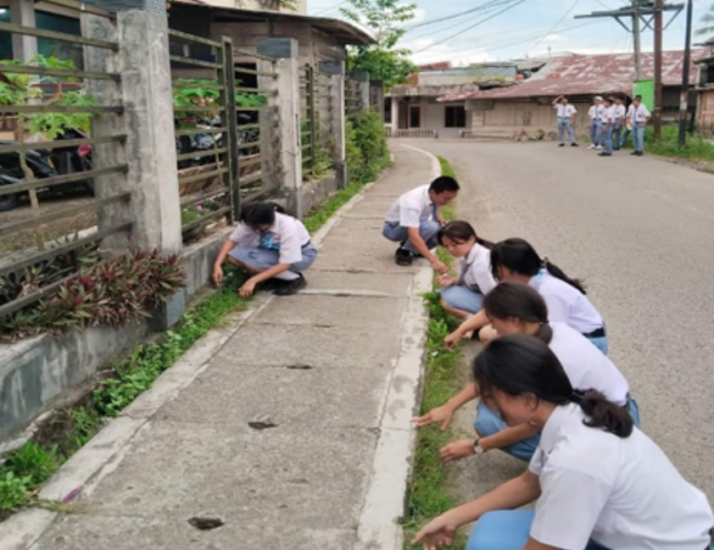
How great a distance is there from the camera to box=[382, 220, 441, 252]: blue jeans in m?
7.19

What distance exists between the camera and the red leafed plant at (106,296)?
378cm

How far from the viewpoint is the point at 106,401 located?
4.13 m

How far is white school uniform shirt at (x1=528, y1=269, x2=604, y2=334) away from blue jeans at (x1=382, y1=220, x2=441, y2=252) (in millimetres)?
3283

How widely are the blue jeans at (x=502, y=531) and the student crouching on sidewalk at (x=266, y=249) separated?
143 inches

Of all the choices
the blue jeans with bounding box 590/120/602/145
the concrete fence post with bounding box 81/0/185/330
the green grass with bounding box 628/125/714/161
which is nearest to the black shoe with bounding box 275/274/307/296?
the concrete fence post with bounding box 81/0/185/330

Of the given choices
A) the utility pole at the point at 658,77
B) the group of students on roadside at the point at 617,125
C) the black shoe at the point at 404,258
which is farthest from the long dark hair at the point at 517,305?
the utility pole at the point at 658,77

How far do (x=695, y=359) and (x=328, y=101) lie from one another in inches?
343

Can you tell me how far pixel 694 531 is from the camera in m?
2.20

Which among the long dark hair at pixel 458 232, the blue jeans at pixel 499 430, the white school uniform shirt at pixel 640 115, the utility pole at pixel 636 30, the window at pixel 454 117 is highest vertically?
the utility pole at pixel 636 30

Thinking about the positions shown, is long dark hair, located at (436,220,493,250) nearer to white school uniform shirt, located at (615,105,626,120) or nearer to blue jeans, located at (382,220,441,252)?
blue jeans, located at (382,220,441,252)

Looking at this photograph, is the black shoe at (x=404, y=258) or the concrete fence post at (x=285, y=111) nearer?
the black shoe at (x=404, y=258)

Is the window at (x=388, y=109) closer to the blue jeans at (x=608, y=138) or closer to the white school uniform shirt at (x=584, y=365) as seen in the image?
the blue jeans at (x=608, y=138)

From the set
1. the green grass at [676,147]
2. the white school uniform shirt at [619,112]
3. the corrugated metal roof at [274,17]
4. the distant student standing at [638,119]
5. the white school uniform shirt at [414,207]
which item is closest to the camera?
the white school uniform shirt at [414,207]

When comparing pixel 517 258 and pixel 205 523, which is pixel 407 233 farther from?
pixel 205 523
